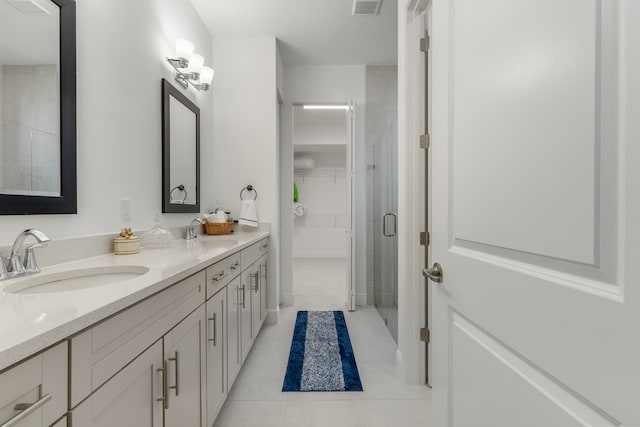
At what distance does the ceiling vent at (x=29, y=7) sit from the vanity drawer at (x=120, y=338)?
113 cm

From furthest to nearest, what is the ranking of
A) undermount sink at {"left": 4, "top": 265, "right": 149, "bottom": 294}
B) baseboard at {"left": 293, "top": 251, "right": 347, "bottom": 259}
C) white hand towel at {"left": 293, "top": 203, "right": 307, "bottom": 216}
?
1. baseboard at {"left": 293, "top": 251, "right": 347, "bottom": 259}
2. white hand towel at {"left": 293, "top": 203, "right": 307, "bottom": 216}
3. undermount sink at {"left": 4, "top": 265, "right": 149, "bottom": 294}

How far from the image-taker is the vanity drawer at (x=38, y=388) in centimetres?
49

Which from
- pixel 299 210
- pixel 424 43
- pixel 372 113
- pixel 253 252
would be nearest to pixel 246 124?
pixel 253 252

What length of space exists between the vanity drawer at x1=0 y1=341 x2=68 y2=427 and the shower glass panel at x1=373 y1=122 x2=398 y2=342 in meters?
2.20

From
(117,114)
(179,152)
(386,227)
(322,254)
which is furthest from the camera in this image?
(322,254)

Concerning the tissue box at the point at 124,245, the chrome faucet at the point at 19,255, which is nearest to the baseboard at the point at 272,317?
the tissue box at the point at 124,245

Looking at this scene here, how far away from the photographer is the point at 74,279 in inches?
A: 44.8

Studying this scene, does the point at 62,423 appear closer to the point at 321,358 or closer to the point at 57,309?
the point at 57,309

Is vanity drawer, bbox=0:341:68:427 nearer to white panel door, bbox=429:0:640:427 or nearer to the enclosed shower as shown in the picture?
white panel door, bbox=429:0:640:427

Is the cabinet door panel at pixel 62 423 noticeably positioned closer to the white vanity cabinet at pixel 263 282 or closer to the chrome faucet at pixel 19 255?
the chrome faucet at pixel 19 255

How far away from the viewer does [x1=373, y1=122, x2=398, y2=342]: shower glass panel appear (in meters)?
2.60

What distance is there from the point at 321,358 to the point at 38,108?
207 centimetres

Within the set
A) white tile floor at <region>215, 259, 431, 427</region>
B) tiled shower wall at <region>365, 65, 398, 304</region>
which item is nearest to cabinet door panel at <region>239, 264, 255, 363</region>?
white tile floor at <region>215, 259, 431, 427</region>

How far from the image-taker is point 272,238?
3014 mm
